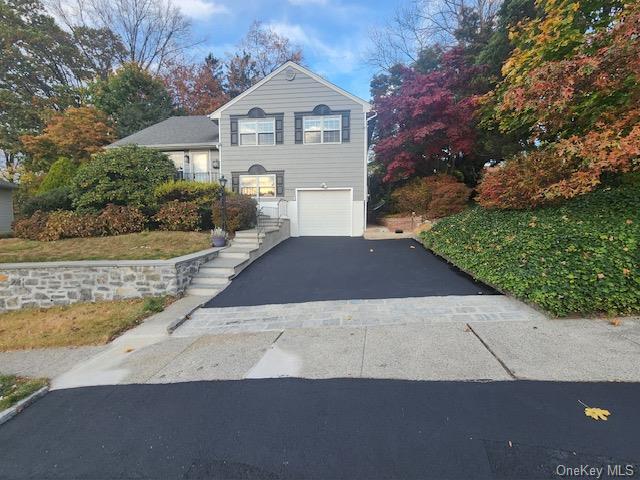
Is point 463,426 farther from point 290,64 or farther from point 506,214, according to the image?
point 290,64

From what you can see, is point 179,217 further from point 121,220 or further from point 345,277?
point 345,277

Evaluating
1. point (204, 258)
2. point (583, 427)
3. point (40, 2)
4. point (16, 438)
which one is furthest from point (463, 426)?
point (40, 2)

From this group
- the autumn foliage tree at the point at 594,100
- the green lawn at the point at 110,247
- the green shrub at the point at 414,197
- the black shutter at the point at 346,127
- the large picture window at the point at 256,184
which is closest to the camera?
the autumn foliage tree at the point at 594,100

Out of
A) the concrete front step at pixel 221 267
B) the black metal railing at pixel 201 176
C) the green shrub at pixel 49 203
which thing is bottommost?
the concrete front step at pixel 221 267

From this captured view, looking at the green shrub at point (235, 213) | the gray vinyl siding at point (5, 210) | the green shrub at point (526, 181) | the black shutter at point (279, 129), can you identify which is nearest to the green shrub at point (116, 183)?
the green shrub at point (235, 213)

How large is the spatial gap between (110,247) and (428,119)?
11596mm

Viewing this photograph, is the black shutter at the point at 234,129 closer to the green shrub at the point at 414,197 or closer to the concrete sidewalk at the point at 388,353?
the green shrub at the point at 414,197

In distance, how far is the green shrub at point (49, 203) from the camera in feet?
35.0

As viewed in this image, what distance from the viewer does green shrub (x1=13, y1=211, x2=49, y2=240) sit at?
9969 millimetres

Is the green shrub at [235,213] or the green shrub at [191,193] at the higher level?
the green shrub at [191,193]

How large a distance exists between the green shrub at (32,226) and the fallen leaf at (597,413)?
1326 centimetres

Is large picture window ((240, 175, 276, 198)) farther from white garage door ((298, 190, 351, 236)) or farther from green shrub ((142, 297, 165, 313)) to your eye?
green shrub ((142, 297, 165, 313))

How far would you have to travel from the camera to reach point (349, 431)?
7.54 ft

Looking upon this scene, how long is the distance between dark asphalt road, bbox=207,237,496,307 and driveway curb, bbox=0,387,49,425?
2801 mm
